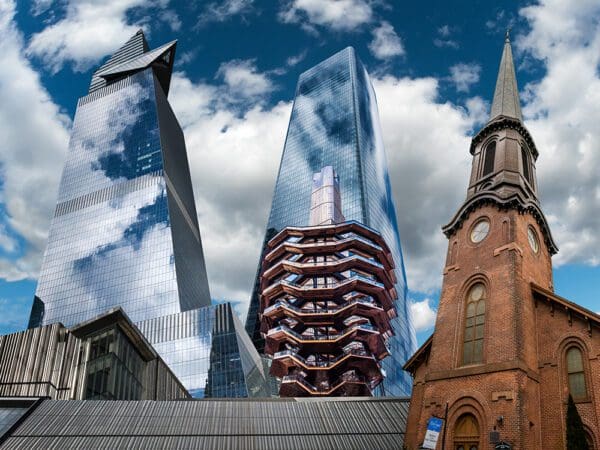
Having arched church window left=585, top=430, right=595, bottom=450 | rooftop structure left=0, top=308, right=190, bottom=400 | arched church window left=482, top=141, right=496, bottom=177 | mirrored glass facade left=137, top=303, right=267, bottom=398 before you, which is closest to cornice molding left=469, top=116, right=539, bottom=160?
arched church window left=482, top=141, right=496, bottom=177

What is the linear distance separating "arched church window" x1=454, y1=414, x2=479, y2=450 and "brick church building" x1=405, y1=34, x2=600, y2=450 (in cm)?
5

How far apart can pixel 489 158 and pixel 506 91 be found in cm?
573

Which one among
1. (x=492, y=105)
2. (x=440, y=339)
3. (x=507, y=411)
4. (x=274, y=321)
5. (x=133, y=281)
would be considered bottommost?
→ (x=507, y=411)

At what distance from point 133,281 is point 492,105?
5280 inches

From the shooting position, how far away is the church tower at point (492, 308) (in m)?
28.7

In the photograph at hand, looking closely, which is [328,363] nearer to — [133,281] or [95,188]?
[133,281]

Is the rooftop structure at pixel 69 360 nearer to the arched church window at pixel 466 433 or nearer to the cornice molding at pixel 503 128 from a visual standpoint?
the arched church window at pixel 466 433

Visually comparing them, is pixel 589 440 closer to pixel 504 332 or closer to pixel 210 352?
pixel 504 332

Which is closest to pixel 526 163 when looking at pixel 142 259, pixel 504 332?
pixel 504 332

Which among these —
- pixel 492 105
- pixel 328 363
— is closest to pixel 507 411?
pixel 492 105

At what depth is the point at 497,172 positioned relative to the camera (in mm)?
35375

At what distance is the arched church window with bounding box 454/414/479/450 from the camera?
29.4 metres

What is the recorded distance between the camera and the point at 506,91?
39.9 metres

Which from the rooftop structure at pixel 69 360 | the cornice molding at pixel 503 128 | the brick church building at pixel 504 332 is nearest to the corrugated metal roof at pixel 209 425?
the brick church building at pixel 504 332
